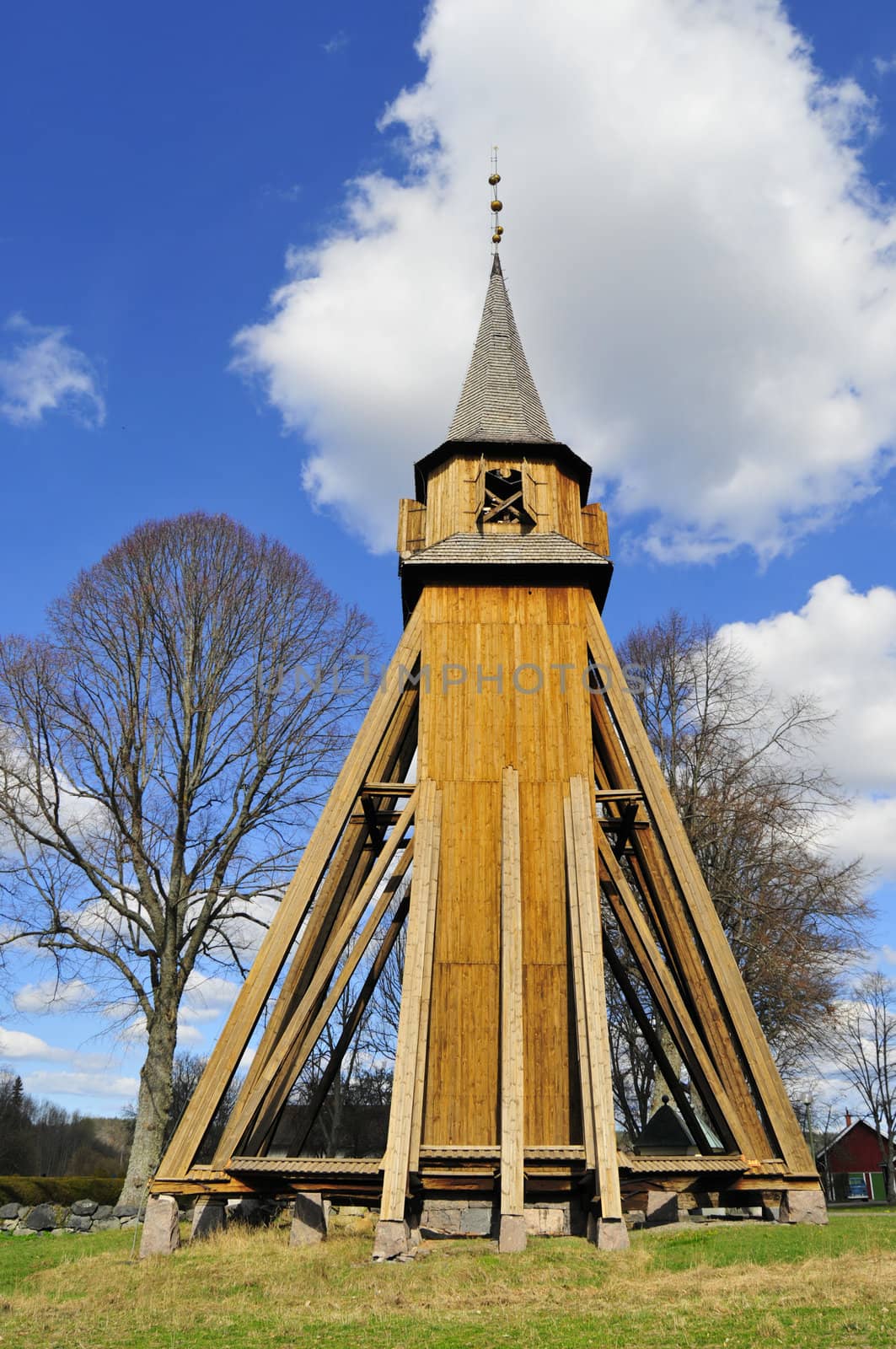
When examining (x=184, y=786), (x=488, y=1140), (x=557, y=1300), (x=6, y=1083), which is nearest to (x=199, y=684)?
(x=184, y=786)

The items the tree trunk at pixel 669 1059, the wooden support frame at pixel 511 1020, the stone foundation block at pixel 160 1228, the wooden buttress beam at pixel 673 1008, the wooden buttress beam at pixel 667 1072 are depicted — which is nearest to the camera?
the wooden support frame at pixel 511 1020

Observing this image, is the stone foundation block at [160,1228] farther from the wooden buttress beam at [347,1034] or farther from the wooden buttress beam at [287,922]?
the wooden buttress beam at [347,1034]

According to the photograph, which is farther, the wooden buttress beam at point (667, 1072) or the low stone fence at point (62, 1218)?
the low stone fence at point (62, 1218)

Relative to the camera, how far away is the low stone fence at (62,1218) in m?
17.6

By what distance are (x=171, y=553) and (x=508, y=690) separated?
31.7 feet

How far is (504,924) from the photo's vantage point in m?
13.3

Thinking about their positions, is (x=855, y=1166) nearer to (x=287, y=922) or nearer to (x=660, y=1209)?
(x=660, y=1209)

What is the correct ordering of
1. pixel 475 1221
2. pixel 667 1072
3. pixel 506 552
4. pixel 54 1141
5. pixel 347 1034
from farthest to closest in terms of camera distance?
1. pixel 54 1141
2. pixel 506 552
3. pixel 347 1034
4. pixel 667 1072
5. pixel 475 1221

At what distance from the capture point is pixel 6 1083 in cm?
7112

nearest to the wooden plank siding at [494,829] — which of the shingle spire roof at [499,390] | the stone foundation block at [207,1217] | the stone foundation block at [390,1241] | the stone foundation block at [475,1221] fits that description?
the stone foundation block at [475,1221]

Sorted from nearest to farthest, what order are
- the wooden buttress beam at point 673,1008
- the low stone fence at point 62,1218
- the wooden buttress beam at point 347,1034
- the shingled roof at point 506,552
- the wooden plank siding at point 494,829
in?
1. the wooden buttress beam at point 673,1008
2. the wooden plank siding at point 494,829
3. the wooden buttress beam at point 347,1034
4. the shingled roof at point 506,552
5. the low stone fence at point 62,1218

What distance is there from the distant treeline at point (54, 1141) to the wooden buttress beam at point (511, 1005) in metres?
33.3

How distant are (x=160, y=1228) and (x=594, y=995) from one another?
18.7ft

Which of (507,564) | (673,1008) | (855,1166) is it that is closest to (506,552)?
(507,564)
